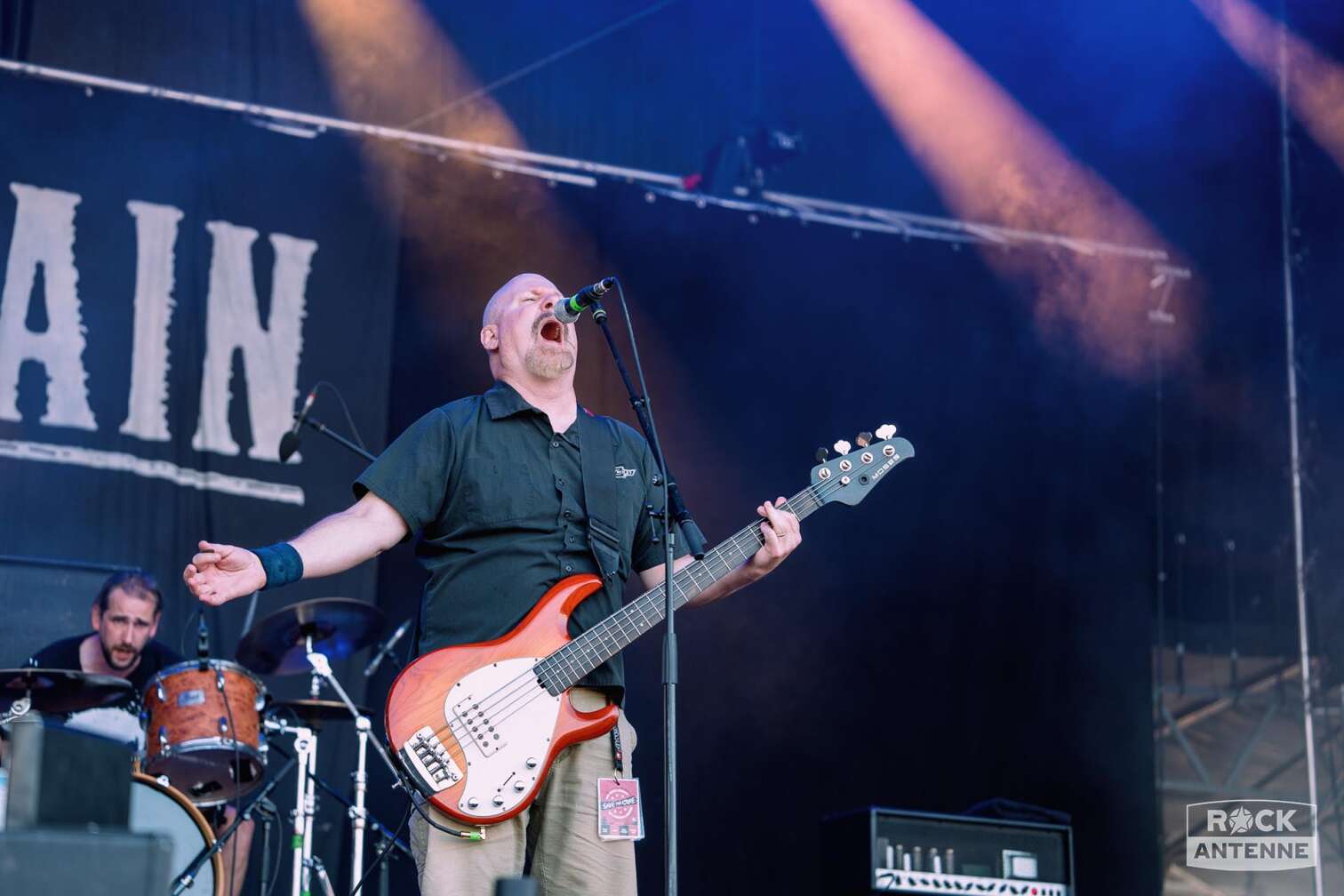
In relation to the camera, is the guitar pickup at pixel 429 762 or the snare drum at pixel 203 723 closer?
the guitar pickup at pixel 429 762

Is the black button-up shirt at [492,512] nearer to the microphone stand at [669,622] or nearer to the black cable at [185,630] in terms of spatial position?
the microphone stand at [669,622]

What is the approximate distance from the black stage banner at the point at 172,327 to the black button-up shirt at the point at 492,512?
11.6 feet

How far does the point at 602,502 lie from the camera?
12.9 ft

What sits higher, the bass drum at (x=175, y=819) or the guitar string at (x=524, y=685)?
the guitar string at (x=524, y=685)

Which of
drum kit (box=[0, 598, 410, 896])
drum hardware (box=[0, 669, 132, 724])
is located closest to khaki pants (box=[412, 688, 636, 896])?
drum kit (box=[0, 598, 410, 896])

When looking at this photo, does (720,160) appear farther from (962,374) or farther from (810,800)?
(810,800)

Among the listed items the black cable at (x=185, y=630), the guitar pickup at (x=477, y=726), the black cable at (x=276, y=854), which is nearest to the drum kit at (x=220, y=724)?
the black cable at (x=276, y=854)

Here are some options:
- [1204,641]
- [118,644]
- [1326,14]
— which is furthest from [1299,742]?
[118,644]

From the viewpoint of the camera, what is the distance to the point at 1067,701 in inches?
328

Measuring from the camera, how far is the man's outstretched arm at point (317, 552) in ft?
10.9

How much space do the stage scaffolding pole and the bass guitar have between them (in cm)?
561

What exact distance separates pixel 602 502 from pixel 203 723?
2.49 metres

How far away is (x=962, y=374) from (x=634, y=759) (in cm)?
286

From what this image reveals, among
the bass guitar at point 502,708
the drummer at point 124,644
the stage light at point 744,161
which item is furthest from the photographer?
the stage light at point 744,161
